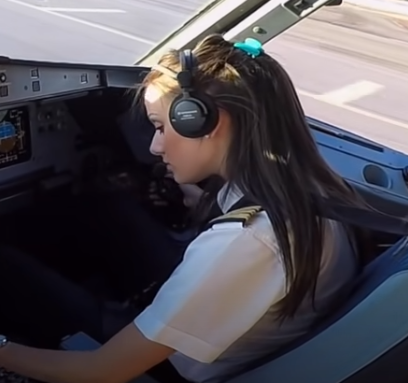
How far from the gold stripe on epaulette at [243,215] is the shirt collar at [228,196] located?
41 mm

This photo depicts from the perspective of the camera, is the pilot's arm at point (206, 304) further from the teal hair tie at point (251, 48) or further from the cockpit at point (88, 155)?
the cockpit at point (88, 155)

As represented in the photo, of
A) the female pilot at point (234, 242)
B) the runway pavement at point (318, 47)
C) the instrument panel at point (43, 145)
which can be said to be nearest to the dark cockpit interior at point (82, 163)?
the instrument panel at point (43, 145)

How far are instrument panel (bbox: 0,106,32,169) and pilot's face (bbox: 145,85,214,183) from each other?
2.47 feet

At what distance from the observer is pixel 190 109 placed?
1.06 m

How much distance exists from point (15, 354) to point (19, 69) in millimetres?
791

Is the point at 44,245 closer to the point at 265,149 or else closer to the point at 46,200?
the point at 46,200

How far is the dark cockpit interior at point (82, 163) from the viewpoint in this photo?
6.01 ft

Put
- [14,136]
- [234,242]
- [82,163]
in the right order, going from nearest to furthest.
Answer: [234,242] < [14,136] < [82,163]

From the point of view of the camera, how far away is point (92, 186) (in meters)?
2.18

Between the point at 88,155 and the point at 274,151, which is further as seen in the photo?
the point at 88,155

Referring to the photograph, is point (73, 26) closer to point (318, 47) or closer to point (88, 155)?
point (318, 47)

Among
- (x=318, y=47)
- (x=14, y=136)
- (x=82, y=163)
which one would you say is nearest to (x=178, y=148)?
(x=14, y=136)

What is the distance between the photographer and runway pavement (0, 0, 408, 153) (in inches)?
179

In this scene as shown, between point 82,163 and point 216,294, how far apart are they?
3.92ft
